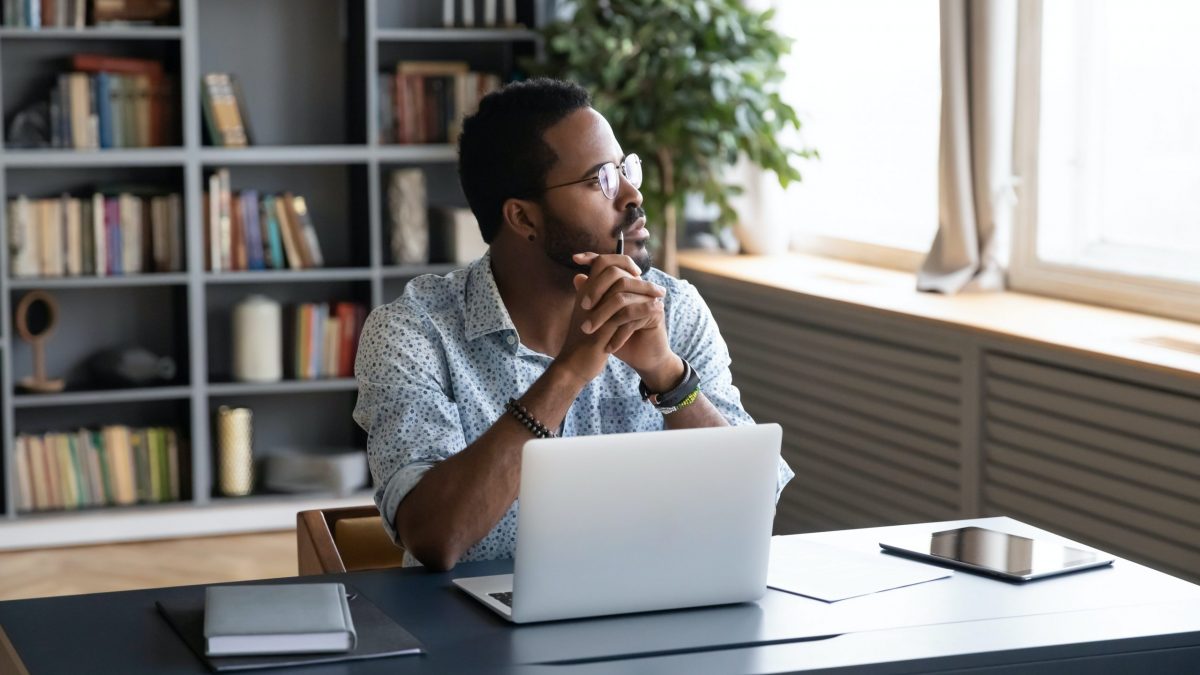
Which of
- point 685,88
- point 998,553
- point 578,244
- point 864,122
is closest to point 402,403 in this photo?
point 578,244

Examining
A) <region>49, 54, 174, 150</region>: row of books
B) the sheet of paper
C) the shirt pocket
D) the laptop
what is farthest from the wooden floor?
the laptop

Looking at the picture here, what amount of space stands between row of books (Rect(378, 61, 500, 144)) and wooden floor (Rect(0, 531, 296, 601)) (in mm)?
1366

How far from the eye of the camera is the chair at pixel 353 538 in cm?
228

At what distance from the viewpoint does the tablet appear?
186cm

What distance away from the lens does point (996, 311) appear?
3.64 m

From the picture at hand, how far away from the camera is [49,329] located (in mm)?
4625

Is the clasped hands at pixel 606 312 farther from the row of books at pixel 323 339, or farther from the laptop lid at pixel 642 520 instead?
the row of books at pixel 323 339

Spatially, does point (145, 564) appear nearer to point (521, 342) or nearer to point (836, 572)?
point (521, 342)

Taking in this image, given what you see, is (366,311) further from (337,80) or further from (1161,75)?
(1161,75)

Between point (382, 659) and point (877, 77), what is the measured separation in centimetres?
345

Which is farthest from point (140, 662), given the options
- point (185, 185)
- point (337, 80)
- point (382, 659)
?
point (337, 80)

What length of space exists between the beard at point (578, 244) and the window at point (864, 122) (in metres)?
2.27

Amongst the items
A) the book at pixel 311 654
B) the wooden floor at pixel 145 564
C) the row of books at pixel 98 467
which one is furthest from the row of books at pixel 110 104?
the book at pixel 311 654

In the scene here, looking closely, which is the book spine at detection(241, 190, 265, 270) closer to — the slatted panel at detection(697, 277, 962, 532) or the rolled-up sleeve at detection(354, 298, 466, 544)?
the slatted panel at detection(697, 277, 962, 532)
